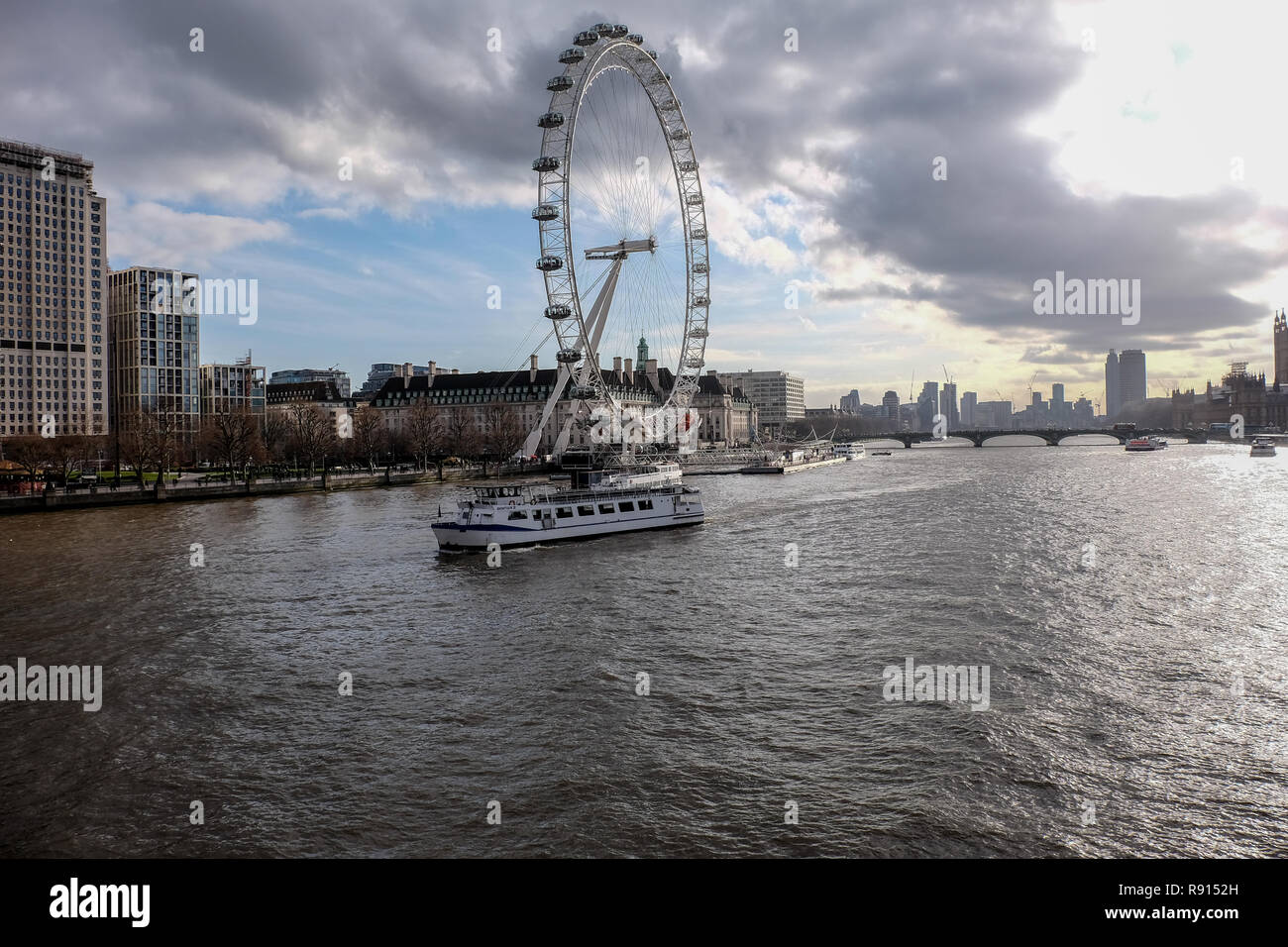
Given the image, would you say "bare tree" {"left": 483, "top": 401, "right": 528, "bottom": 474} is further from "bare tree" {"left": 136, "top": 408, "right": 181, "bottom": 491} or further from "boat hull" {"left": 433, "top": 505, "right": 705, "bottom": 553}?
"boat hull" {"left": 433, "top": 505, "right": 705, "bottom": 553}

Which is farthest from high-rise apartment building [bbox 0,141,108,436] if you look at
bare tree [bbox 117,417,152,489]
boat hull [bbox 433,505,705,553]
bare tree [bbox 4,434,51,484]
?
boat hull [bbox 433,505,705,553]

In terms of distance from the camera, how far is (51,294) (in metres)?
140

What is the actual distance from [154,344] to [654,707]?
18676cm

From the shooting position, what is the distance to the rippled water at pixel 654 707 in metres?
12.4

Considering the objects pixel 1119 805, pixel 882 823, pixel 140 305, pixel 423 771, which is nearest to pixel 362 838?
pixel 423 771

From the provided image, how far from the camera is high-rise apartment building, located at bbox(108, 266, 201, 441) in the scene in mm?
169250

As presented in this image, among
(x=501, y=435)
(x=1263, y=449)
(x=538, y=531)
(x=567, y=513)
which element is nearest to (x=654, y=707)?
(x=538, y=531)


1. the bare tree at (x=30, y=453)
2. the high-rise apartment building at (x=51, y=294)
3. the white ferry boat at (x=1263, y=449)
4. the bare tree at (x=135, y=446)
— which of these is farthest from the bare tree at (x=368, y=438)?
the white ferry boat at (x=1263, y=449)

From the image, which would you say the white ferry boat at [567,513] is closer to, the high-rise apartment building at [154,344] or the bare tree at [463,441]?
the bare tree at [463,441]

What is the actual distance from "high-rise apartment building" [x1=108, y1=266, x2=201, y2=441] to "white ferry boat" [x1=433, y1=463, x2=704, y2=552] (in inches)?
5610

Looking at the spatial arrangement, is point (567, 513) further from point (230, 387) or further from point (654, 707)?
point (230, 387)

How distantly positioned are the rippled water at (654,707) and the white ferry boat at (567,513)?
3.62 m

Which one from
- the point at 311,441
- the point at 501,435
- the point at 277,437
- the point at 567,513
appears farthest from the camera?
the point at 277,437
